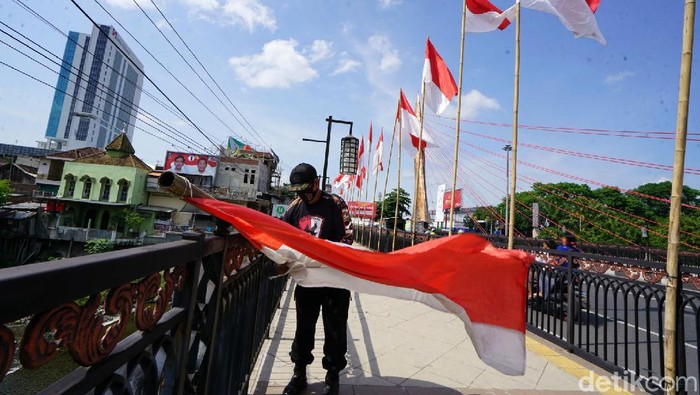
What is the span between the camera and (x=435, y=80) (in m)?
10.6

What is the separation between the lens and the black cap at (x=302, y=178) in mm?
2838

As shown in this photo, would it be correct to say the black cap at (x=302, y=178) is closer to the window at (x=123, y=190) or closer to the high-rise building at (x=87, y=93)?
the window at (x=123, y=190)

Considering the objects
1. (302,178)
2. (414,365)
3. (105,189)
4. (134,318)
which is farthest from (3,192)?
(134,318)

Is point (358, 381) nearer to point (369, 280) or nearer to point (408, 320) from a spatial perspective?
point (369, 280)

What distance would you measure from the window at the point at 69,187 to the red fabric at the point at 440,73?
4355 cm

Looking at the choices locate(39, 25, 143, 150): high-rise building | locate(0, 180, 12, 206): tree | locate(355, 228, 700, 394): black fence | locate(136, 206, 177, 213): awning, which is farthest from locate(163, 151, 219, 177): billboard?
locate(39, 25, 143, 150): high-rise building

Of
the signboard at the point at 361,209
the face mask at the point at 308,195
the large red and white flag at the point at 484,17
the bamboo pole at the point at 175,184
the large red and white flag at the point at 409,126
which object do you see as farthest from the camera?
the signboard at the point at 361,209

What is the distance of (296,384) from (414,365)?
4.65 ft

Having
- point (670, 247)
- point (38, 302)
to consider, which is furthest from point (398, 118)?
point (38, 302)

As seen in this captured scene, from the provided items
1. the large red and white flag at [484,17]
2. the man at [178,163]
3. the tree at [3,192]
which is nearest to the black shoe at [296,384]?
the large red and white flag at [484,17]

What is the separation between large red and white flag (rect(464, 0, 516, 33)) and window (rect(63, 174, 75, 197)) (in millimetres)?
45301

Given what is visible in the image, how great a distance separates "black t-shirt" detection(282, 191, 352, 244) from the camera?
2982mm

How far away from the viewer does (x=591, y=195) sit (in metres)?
63.0

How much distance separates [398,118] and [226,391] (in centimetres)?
1483
